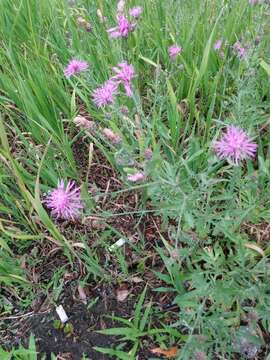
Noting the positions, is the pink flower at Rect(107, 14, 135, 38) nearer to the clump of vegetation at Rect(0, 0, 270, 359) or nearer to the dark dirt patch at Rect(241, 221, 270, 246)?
the clump of vegetation at Rect(0, 0, 270, 359)

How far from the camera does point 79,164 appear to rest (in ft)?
5.32

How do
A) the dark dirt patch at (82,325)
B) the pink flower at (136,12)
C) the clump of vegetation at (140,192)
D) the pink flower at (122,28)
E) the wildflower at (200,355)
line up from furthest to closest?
1. the pink flower at (136,12)
2. the pink flower at (122,28)
3. the dark dirt patch at (82,325)
4. the clump of vegetation at (140,192)
5. the wildflower at (200,355)

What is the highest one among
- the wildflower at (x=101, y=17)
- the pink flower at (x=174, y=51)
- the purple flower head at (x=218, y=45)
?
the wildflower at (x=101, y=17)

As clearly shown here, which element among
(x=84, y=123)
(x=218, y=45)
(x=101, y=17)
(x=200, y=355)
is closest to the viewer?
(x=200, y=355)

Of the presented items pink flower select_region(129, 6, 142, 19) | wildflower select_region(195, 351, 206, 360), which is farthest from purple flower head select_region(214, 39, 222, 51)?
wildflower select_region(195, 351, 206, 360)

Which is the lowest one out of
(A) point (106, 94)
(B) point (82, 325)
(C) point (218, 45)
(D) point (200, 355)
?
(B) point (82, 325)

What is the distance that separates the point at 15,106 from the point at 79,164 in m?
0.40

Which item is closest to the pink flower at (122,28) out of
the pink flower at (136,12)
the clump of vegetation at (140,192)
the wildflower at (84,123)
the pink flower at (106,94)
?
the clump of vegetation at (140,192)

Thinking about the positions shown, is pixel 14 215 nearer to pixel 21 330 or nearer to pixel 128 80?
pixel 21 330

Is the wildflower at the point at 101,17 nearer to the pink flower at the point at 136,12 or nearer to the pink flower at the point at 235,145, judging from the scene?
the pink flower at the point at 136,12

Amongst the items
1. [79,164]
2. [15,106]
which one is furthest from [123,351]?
[15,106]

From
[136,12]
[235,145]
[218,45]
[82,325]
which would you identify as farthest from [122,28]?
[82,325]

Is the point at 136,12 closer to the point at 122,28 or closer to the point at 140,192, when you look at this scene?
the point at 122,28

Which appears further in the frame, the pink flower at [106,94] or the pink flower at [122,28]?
the pink flower at [122,28]
